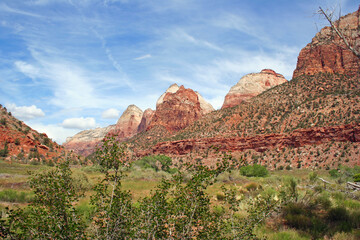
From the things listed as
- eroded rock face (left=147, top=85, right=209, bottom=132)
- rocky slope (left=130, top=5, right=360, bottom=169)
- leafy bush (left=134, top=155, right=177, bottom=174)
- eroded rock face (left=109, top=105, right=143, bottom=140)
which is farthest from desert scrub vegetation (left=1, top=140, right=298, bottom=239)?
eroded rock face (left=109, top=105, right=143, bottom=140)

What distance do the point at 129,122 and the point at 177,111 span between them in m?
55.7

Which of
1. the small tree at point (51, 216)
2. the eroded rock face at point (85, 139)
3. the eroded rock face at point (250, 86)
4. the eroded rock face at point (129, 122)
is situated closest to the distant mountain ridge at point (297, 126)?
the small tree at point (51, 216)

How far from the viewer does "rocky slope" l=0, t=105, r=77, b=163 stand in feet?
100

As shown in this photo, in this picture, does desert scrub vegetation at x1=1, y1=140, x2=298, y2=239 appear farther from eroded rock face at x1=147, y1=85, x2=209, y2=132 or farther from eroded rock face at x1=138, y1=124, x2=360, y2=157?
eroded rock face at x1=147, y1=85, x2=209, y2=132

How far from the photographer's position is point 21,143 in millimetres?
32875

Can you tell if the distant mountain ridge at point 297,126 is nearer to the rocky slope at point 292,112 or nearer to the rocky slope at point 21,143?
the rocky slope at point 292,112

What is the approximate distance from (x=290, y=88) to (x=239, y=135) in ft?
55.4

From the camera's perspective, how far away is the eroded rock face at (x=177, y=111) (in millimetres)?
90412

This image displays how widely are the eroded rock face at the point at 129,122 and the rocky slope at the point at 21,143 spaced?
318 ft

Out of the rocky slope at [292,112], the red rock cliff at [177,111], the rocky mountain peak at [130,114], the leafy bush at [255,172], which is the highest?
the rocky mountain peak at [130,114]

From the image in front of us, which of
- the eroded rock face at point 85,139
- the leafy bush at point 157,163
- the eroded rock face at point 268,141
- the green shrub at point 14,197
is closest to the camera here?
the green shrub at point 14,197

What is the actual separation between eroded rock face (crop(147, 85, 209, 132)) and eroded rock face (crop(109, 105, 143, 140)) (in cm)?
4494

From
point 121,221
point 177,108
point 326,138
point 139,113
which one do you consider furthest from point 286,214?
point 139,113

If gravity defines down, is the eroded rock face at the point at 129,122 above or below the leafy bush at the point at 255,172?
above
